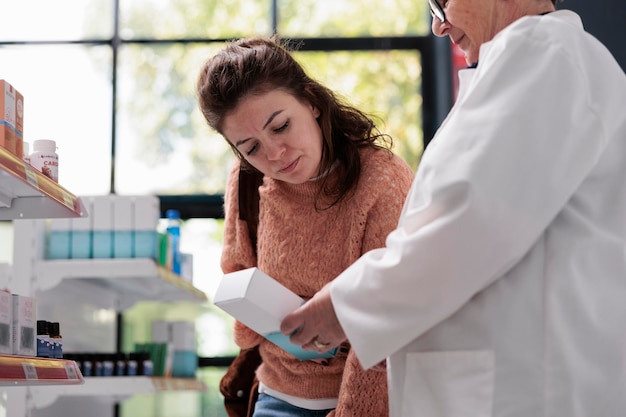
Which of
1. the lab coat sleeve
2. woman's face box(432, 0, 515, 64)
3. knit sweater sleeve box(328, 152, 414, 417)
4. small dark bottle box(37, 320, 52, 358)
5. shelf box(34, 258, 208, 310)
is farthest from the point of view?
shelf box(34, 258, 208, 310)

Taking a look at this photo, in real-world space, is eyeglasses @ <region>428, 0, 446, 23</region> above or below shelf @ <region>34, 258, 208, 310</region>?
above

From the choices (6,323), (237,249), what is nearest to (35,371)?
(6,323)

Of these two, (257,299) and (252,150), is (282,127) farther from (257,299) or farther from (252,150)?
(257,299)

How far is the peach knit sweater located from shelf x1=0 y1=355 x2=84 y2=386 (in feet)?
1.77

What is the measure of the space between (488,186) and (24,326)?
1.50 m

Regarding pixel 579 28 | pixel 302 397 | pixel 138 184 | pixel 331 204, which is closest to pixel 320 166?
pixel 331 204

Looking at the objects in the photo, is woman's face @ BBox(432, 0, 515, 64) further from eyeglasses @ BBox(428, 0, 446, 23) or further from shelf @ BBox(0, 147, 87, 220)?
shelf @ BBox(0, 147, 87, 220)

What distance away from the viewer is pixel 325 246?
7.54ft

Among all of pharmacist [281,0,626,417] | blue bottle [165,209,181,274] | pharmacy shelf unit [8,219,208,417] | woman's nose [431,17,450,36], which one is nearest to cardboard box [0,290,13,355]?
pharmacist [281,0,626,417]

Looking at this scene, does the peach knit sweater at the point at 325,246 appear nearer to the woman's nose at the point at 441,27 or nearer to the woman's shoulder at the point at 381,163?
the woman's shoulder at the point at 381,163

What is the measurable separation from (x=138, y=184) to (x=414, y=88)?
Answer: 1921mm

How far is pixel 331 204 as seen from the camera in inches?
91.4

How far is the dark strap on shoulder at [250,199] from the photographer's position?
8.19 ft

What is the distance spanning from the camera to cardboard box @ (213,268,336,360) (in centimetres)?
196
